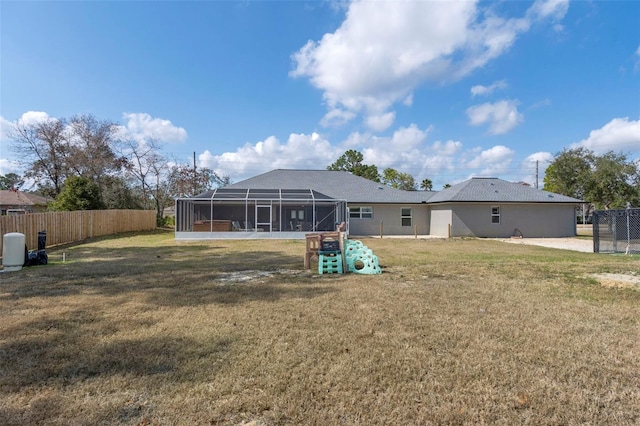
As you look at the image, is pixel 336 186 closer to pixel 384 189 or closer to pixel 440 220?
pixel 384 189

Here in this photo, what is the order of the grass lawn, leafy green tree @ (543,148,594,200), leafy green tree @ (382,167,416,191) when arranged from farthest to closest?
leafy green tree @ (382,167,416,191) → leafy green tree @ (543,148,594,200) → the grass lawn

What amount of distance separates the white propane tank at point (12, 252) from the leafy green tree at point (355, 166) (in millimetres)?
41287

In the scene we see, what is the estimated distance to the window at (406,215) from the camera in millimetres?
23594

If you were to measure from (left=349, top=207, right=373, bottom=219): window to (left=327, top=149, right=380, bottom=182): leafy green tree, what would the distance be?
24979 mm

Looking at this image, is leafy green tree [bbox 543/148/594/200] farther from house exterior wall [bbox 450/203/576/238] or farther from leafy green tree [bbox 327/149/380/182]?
leafy green tree [bbox 327/149/380/182]

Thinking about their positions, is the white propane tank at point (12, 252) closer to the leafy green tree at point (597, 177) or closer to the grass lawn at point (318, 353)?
the grass lawn at point (318, 353)

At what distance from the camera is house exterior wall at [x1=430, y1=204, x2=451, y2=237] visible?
21.6 meters

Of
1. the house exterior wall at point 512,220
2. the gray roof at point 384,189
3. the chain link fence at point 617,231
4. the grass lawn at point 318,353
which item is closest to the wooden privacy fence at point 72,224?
the gray roof at point 384,189

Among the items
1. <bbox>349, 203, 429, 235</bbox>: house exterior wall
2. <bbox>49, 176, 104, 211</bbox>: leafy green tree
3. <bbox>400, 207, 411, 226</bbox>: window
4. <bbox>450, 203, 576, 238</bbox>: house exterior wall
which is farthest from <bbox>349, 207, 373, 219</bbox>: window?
<bbox>49, 176, 104, 211</bbox>: leafy green tree

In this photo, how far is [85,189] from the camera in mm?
22641

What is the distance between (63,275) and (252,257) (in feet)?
16.1

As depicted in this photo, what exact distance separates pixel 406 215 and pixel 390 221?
1.28m

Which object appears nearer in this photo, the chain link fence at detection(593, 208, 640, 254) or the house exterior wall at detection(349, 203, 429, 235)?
the chain link fence at detection(593, 208, 640, 254)

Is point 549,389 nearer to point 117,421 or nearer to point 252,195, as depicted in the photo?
point 117,421
